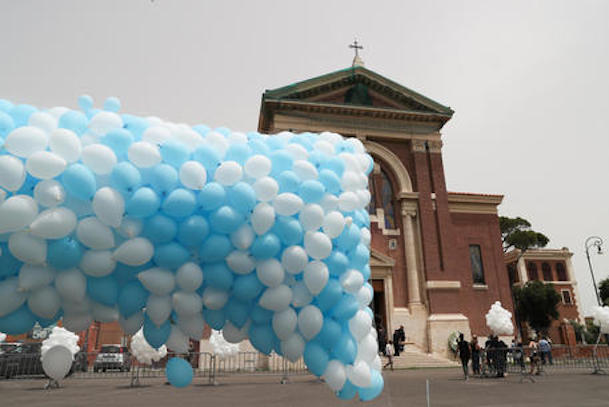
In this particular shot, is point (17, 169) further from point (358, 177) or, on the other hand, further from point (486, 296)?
point (486, 296)

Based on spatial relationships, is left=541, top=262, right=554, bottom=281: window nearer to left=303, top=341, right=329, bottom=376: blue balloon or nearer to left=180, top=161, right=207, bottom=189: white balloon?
left=303, top=341, right=329, bottom=376: blue balloon

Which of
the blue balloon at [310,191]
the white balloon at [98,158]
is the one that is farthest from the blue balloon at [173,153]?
the blue balloon at [310,191]

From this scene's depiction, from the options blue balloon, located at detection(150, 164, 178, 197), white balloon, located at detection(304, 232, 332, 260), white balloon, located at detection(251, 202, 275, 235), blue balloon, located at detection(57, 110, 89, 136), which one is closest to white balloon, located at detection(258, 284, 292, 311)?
white balloon, located at detection(304, 232, 332, 260)

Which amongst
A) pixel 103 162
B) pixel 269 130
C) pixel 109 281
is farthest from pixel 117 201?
pixel 269 130

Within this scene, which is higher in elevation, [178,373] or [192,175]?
[192,175]

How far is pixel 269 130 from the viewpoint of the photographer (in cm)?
2303

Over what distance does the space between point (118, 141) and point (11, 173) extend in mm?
785

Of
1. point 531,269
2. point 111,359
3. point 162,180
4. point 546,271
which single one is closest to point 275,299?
point 162,180

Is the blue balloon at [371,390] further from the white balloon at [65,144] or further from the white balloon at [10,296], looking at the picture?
the white balloon at [65,144]

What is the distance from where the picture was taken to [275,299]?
3.67 metres

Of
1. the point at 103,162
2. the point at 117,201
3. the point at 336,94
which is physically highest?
the point at 336,94

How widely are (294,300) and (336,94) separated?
2121 cm

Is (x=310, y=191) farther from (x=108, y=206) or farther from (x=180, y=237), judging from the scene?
(x=108, y=206)

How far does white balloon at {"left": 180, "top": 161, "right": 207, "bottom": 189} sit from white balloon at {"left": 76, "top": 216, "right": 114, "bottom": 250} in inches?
27.4
